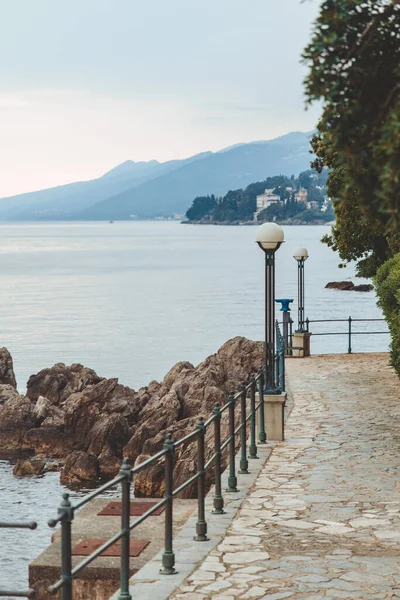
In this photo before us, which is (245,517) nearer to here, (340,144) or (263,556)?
(263,556)

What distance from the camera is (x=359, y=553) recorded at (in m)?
8.48

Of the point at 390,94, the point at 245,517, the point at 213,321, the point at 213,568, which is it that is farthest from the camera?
the point at 213,321

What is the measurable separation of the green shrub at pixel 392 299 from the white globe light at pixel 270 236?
4.11 metres

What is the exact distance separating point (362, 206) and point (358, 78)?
0.74 meters

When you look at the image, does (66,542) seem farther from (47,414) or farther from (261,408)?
(47,414)

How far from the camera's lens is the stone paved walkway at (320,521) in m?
7.56

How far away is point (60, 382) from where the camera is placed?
3306cm

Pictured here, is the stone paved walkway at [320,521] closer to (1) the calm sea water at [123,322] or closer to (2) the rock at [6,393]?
(1) the calm sea water at [123,322]

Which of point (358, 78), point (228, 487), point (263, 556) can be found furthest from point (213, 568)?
point (358, 78)

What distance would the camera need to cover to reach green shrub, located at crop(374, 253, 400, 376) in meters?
18.8

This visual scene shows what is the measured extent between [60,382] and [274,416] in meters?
19.8

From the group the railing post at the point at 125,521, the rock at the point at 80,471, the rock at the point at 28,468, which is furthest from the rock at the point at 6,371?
the railing post at the point at 125,521

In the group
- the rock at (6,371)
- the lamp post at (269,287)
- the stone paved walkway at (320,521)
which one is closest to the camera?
the stone paved walkway at (320,521)

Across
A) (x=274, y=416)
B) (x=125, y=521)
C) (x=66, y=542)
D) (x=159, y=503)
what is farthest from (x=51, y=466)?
(x=66, y=542)
